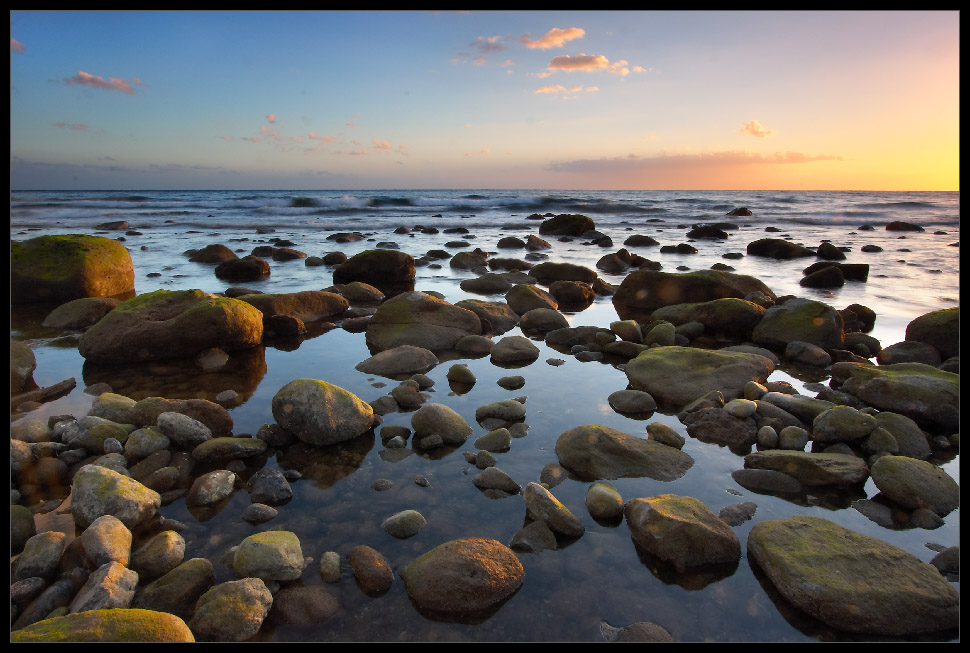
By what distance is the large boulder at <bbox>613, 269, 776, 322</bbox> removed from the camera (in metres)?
9.36

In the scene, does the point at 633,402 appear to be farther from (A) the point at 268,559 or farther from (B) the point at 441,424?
(A) the point at 268,559

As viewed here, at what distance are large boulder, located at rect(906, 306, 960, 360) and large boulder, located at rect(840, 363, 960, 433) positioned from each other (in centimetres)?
146

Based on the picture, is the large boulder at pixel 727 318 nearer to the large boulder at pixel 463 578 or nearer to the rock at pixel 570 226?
the large boulder at pixel 463 578

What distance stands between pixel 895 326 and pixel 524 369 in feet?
21.0

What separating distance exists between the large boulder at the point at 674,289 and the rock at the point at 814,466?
204 inches

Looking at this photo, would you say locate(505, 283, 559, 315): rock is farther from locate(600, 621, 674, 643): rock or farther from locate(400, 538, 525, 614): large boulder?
locate(600, 621, 674, 643): rock

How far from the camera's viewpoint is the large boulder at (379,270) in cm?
1188

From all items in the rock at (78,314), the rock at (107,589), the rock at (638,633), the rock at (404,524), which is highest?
the rock at (78,314)

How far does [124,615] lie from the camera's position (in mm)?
2146

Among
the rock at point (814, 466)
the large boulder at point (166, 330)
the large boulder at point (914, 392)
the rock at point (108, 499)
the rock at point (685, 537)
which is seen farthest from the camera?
the large boulder at point (166, 330)

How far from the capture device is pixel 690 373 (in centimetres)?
543

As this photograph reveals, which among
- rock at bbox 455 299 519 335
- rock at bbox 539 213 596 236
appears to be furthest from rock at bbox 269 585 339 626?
rock at bbox 539 213 596 236

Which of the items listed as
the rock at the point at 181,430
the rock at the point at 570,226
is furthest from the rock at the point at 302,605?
the rock at the point at 570,226

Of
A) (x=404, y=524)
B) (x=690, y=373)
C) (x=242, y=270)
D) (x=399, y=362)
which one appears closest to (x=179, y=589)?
(x=404, y=524)
